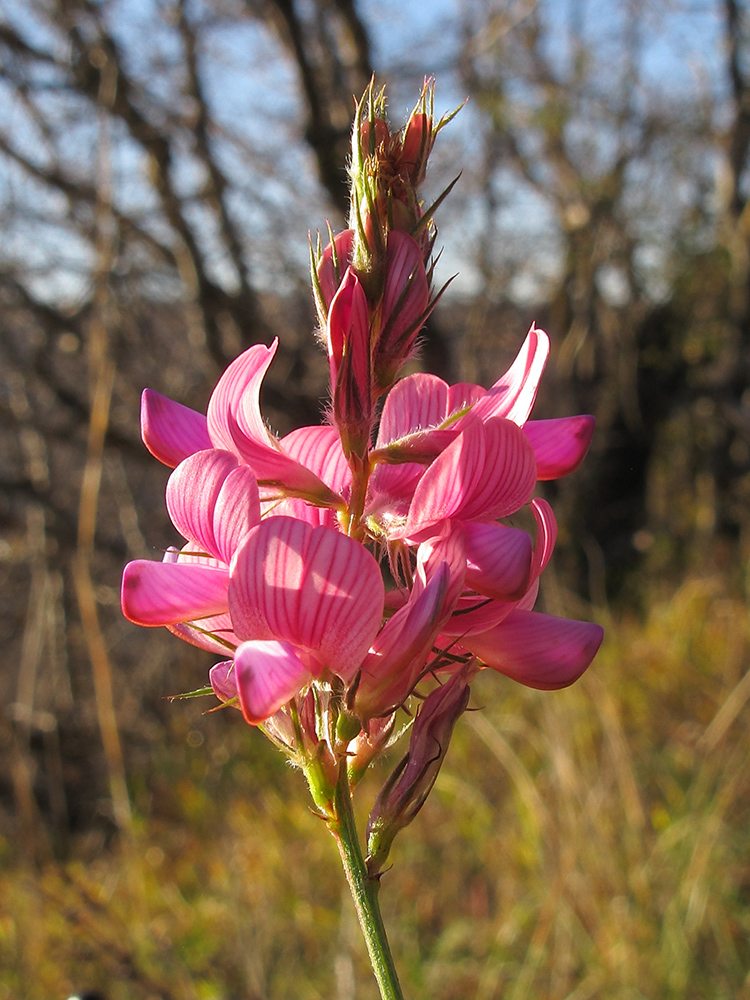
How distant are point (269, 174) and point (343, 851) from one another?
544 cm

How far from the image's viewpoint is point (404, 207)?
0.74 metres

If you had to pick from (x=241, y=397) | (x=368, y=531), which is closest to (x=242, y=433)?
(x=241, y=397)

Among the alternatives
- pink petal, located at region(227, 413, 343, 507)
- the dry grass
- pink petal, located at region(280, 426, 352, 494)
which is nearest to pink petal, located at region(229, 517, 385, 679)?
pink petal, located at region(227, 413, 343, 507)

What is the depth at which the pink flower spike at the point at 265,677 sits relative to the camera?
581 mm

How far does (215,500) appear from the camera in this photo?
684 mm

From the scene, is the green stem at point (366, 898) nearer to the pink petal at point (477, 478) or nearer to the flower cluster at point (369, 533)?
the flower cluster at point (369, 533)

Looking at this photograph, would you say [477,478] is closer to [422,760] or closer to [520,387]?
[520,387]

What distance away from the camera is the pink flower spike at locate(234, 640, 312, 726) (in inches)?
22.9

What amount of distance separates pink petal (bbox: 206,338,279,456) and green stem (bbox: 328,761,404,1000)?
1.07 ft

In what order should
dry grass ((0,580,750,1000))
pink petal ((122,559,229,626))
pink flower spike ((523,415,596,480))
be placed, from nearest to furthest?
pink petal ((122,559,229,626))
pink flower spike ((523,415,596,480))
dry grass ((0,580,750,1000))

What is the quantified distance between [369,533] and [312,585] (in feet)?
0.44

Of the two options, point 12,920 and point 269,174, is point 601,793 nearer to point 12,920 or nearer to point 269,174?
point 12,920

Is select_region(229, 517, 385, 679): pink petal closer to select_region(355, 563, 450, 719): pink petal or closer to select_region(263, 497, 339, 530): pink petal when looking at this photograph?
select_region(355, 563, 450, 719): pink petal

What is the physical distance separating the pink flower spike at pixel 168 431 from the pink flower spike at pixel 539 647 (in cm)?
32
